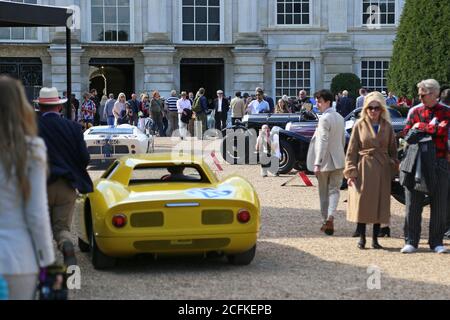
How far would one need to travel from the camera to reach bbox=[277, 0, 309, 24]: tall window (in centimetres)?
3688

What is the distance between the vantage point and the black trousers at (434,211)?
982 centimetres

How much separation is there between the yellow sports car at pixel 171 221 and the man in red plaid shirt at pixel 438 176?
76.9 inches

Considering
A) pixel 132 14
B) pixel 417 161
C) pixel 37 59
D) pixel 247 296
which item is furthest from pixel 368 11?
pixel 247 296

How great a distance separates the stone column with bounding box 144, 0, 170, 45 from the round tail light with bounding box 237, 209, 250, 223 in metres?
27.8

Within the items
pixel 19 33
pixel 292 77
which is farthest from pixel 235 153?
pixel 19 33

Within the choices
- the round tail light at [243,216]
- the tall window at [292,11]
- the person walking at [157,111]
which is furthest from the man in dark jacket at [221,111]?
the round tail light at [243,216]

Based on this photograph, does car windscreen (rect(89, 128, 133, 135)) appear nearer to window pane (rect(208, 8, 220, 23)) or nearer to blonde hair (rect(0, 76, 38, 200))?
blonde hair (rect(0, 76, 38, 200))

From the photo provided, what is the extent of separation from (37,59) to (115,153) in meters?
17.6

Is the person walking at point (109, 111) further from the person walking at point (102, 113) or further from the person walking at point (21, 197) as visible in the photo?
the person walking at point (21, 197)

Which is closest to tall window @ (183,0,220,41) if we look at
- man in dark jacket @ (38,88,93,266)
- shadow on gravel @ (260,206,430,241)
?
shadow on gravel @ (260,206,430,241)

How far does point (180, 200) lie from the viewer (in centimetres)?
847

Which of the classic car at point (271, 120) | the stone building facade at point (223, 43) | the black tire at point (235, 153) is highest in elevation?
the stone building facade at point (223, 43)

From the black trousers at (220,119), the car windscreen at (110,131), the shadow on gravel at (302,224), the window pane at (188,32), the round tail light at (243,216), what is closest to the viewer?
the round tail light at (243,216)
